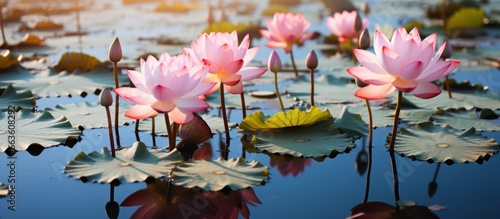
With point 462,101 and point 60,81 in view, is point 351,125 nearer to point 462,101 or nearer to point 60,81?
point 462,101

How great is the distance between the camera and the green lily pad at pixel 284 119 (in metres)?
2.18

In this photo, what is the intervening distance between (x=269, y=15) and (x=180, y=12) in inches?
64.5

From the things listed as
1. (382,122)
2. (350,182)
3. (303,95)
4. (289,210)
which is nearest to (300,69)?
(303,95)

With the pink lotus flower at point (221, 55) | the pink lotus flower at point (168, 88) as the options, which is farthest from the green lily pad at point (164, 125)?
the pink lotus flower at point (168, 88)

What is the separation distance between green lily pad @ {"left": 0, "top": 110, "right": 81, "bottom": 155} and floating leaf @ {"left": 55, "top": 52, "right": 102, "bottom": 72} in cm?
108

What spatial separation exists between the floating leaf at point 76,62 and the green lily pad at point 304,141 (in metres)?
1.57

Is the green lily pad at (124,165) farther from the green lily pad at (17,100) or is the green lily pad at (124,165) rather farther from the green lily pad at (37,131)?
the green lily pad at (17,100)

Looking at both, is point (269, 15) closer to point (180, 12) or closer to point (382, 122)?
point (180, 12)

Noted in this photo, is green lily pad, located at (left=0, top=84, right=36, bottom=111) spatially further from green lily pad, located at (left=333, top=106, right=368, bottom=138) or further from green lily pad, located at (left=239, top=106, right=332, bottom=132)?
green lily pad, located at (left=333, top=106, right=368, bottom=138)

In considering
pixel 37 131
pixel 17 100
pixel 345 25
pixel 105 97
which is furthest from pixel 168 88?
pixel 345 25

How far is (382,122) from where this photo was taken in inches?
97.1

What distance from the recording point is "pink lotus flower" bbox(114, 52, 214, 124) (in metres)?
1.78

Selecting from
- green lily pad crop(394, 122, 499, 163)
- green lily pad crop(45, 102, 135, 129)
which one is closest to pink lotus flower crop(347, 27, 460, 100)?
green lily pad crop(394, 122, 499, 163)

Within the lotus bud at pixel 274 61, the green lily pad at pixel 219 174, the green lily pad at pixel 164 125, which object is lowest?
the green lily pad at pixel 219 174
